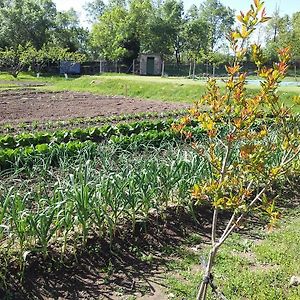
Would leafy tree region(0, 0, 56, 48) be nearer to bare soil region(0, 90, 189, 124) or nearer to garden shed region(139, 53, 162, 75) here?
garden shed region(139, 53, 162, 75)

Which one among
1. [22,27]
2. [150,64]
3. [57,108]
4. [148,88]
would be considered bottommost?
[57,108]

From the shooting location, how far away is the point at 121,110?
639 inches

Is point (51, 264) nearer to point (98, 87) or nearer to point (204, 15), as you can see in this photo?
point (98, 87)

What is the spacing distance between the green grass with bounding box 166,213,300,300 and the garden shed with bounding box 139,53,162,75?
125 ft

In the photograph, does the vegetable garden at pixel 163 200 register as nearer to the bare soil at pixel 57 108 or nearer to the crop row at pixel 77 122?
the crop row at pixel 77 122

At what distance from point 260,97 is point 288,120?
0.38 meters

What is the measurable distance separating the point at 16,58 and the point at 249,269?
124ft

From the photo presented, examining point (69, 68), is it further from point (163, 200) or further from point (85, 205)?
point (85, 205)

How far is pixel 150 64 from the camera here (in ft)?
139

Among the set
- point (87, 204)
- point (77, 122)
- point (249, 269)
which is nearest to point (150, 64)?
point (77, 122)

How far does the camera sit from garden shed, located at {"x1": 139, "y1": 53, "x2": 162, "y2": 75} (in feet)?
137

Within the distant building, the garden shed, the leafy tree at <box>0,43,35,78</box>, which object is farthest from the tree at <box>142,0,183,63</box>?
the leafy tree at <box>0,43,35,78</box>

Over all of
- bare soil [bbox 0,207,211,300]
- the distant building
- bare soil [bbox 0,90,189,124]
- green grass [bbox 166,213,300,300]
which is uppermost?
the distant building

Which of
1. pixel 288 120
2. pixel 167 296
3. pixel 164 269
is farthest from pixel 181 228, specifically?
pixel 288 120
